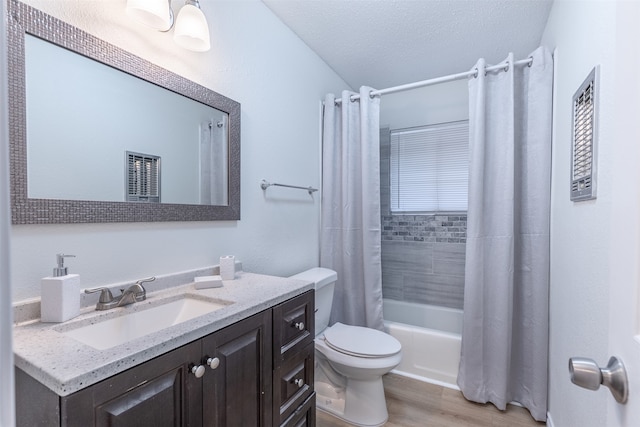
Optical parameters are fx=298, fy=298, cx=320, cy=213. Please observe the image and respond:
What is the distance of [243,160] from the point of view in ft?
5.43

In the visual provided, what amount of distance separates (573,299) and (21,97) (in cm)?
207

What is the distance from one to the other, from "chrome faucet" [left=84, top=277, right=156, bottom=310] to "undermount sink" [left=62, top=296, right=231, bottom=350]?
0.05 metres

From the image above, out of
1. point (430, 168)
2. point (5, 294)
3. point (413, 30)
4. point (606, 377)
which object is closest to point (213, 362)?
point (5, 294)

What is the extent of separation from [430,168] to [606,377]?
2.37 meters

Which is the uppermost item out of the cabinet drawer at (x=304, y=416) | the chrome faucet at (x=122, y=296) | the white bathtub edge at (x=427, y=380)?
the chrome faucet at (x=122, y=296)

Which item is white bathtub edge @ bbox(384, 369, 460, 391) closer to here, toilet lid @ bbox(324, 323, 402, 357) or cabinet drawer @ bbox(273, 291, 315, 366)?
toilet lid @ bbox(324, 323, 402, 357)

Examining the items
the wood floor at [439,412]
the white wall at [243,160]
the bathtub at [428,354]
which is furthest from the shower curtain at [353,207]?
the wood floor at [439,412]

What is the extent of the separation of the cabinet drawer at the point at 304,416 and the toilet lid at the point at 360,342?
39 centimetres

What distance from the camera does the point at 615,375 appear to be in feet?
1.54

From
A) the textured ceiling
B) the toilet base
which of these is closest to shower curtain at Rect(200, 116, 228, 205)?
the textured ceiling

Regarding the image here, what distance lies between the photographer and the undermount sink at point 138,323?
2.96 feet

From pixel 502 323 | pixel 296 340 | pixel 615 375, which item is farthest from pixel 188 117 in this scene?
→ pixel 502 323

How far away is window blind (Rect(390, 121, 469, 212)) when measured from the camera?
2568 millimetres

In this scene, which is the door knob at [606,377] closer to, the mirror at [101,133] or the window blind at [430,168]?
the mirror at [101,133]
